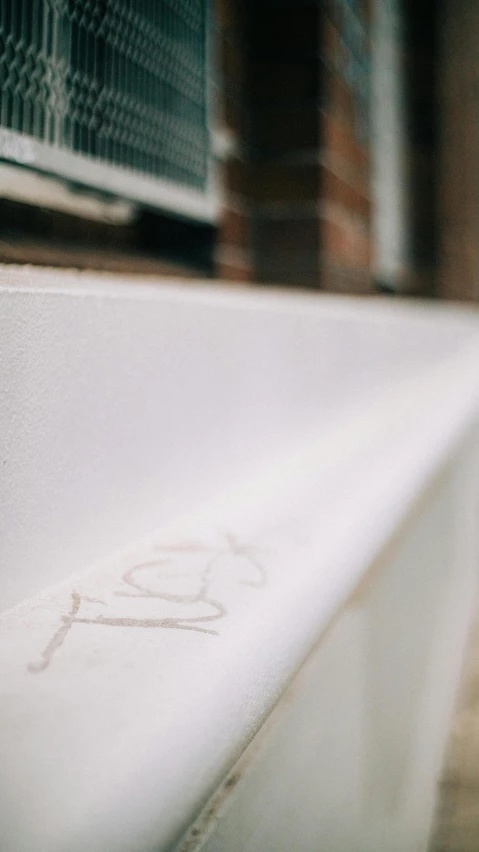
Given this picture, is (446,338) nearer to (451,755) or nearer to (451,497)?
(451,497)

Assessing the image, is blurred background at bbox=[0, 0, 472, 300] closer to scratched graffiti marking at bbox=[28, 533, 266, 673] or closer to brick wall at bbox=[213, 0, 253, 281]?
brick wall at bbox=[213, 0, 253, 281]

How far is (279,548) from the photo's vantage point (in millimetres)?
461

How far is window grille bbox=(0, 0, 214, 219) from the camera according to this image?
2.23 ft

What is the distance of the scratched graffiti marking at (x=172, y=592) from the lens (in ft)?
1.13

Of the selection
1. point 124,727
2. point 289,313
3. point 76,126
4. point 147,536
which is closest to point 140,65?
point 76,126

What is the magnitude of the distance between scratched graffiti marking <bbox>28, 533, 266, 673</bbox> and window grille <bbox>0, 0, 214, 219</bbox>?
392 mm

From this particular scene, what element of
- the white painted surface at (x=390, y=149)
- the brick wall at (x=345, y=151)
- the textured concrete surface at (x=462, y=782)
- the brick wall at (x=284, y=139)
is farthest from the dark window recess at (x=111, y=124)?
the white painted surface at (x=390, y=149)

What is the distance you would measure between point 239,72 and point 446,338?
0.75 metres

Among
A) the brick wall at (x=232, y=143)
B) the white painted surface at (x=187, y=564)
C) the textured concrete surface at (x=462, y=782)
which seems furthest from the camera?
the brick wall at (x=232, y=143)

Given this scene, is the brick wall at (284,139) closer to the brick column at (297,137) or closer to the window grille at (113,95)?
the brick column at (297,137)

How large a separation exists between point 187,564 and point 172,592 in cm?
5

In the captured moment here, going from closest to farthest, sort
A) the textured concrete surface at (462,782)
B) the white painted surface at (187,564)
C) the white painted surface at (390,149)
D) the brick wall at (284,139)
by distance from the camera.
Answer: the white painted surface at (187,564) → the textured concrete surface at (462,782) → the brick wall at (284,139) → the white painted surface at (390,149)

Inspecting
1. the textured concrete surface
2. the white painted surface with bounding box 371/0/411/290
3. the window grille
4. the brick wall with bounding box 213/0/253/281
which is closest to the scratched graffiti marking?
the window grille

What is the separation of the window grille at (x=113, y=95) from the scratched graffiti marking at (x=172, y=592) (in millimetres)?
392
